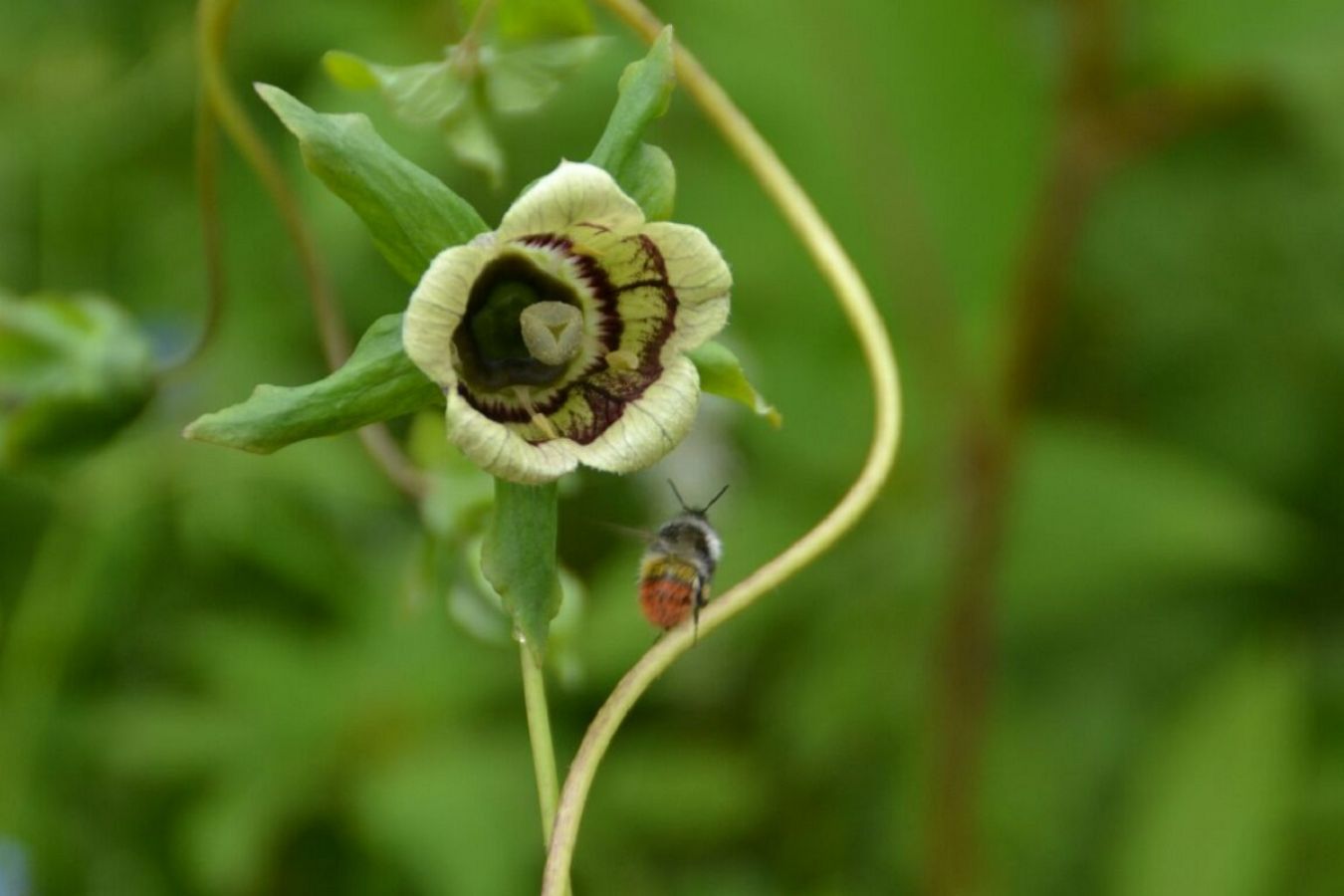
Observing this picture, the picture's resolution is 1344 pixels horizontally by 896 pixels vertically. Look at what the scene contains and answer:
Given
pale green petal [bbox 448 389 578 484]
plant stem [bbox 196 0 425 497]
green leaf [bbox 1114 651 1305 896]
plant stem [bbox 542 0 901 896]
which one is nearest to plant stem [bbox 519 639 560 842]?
plant stem [bbox 542 0 901 896]

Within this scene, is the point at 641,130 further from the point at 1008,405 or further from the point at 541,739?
the point at 1008,405

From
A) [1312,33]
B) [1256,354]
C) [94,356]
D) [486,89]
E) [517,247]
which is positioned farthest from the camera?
[1256,354]

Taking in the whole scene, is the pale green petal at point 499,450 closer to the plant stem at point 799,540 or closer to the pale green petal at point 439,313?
the pale green petal at point 439,313

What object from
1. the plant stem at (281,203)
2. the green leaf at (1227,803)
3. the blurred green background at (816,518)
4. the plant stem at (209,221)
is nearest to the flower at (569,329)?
the plant stem at (281,203)

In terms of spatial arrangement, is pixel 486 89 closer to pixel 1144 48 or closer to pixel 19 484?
pixel 19 484

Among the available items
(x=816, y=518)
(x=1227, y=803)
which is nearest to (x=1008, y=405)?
(x=816, y=518)

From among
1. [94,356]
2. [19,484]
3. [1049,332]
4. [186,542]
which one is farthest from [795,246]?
[94,356]
